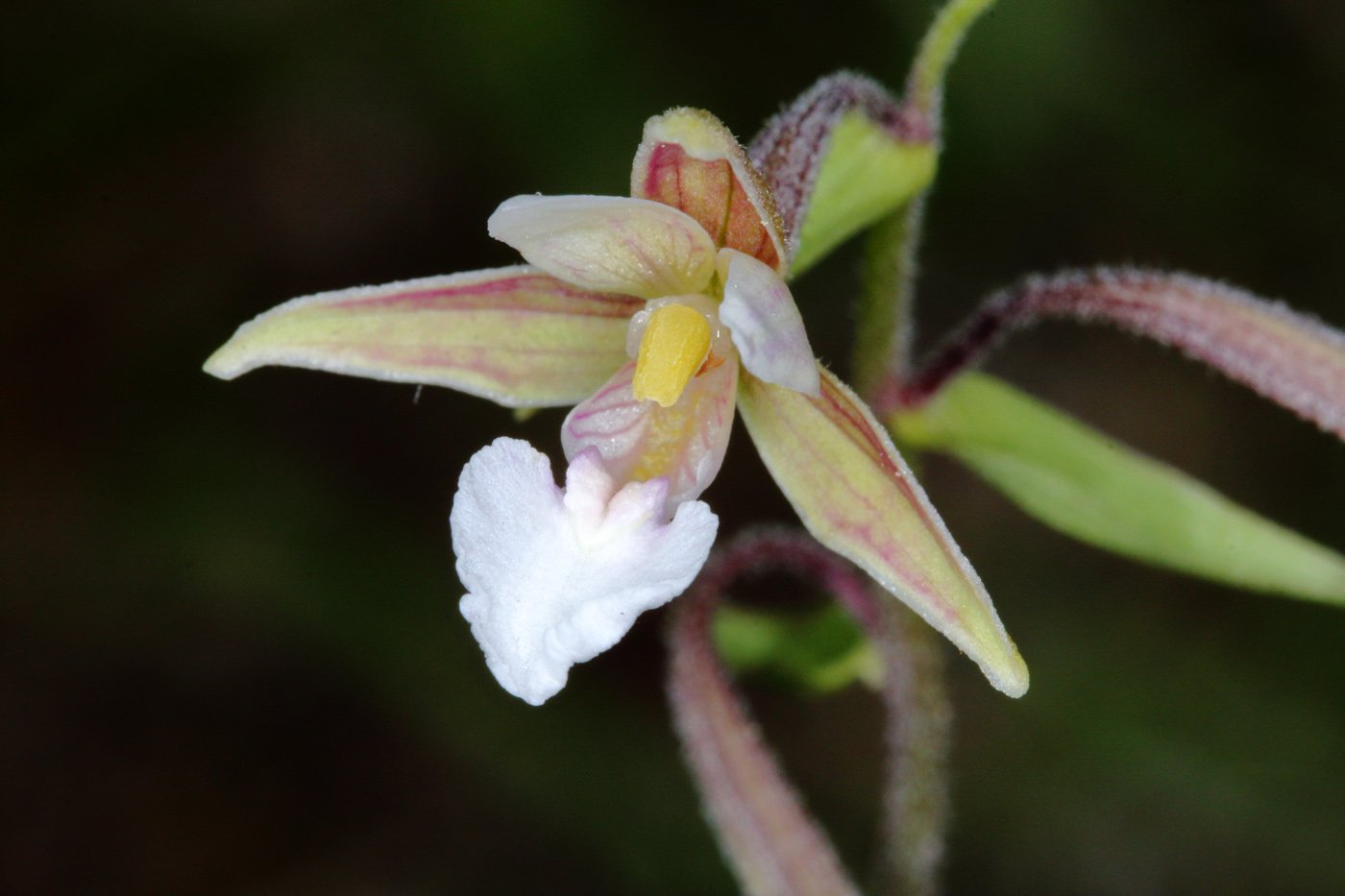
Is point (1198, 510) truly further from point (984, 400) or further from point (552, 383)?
point (552, 383)

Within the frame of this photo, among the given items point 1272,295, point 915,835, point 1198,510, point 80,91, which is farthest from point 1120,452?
point 80,91

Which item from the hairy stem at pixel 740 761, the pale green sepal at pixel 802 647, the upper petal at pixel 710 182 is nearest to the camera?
the upper petal at pixel 710 182

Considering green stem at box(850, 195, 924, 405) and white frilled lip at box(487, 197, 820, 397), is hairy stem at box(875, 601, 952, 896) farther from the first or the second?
white frilled lip at box(487, 197, 820, 397)

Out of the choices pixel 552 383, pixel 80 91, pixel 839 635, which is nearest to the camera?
pixel 552 383

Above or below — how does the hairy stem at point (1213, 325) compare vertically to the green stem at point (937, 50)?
below

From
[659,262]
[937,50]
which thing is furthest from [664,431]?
[937,50]

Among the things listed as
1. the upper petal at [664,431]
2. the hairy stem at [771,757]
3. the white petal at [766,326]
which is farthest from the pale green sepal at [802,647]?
the white petal at [766,326]

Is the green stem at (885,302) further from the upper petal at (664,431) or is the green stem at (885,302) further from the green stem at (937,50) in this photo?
the upper petal at (664,431)
